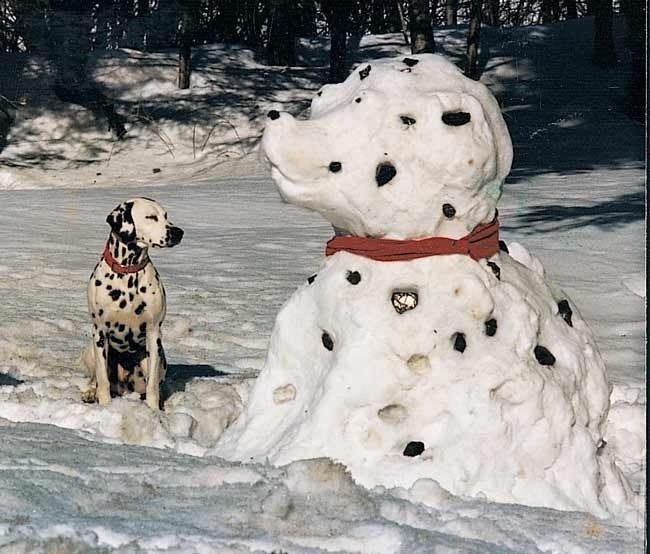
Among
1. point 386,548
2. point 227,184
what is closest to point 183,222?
point 227,184

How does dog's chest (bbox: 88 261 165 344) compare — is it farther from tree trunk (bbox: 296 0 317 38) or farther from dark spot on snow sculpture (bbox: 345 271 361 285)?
tree trunk (bbox: 296 0 317 38)

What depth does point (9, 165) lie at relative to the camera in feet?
64.6

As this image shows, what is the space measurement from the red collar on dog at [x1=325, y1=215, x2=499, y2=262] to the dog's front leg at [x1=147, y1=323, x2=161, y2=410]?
5.06 ft

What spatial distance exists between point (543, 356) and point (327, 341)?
808 mm

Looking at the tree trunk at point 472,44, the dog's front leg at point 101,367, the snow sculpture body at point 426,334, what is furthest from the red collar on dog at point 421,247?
the tree trunk at point 472,44

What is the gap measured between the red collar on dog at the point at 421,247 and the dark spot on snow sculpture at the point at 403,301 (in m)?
0.15

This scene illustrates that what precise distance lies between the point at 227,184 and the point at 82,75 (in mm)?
7602

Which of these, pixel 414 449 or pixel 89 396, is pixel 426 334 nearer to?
pixel 414 449

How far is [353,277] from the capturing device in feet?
14.1

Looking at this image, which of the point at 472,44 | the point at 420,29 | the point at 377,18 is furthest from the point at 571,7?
the point at 420,29

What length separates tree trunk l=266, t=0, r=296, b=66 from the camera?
906 inches

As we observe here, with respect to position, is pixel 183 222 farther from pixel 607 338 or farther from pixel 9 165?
pixel 9 165

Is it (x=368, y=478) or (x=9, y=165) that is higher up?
(x=368, y=478)

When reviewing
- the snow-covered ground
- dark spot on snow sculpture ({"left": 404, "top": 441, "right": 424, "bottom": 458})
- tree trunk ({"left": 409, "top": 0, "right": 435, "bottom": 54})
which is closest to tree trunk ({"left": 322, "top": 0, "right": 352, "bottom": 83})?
the snow-covered ground
